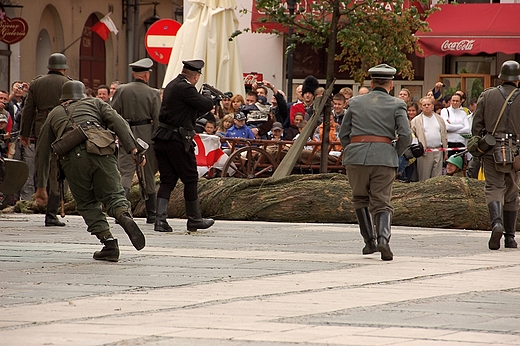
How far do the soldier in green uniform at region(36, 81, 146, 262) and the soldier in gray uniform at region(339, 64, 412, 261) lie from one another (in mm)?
2050

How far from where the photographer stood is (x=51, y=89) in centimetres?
1382

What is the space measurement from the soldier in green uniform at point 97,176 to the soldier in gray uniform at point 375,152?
6.72 feet

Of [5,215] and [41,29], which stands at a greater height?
[41,29]

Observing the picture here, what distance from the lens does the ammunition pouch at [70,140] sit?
32.6 ft

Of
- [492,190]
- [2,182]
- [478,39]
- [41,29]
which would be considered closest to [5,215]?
[2,182]

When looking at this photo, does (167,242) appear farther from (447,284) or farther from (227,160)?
(227,160)

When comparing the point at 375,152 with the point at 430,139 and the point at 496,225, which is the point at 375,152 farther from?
the point at 430,139

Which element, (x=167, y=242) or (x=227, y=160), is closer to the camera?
Result: (x=167, y=242)

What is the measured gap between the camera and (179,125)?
12.7m

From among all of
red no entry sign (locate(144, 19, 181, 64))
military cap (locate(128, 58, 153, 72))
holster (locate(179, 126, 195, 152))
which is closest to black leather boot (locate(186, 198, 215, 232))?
holster (locate(179, 126, 195, 152))

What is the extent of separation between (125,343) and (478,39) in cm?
1951

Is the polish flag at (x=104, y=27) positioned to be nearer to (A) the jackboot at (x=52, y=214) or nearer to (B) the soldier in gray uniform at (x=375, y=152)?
(A) the jackboot at (x=52, y=214)

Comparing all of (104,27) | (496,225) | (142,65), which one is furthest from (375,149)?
(104,27)

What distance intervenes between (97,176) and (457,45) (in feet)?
51.5
